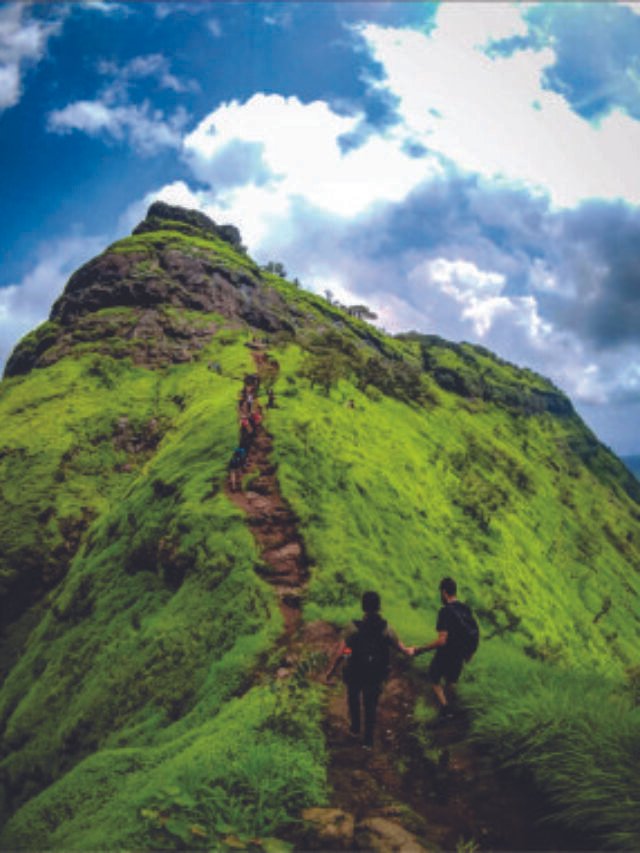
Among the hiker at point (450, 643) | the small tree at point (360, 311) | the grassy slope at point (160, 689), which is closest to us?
the grassy slope at point (160, 689)

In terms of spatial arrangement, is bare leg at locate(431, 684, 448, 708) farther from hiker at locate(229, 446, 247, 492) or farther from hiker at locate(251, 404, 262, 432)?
hiker at locate(251, 404, 262, 432)

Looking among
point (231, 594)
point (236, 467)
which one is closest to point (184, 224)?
point (236, 467)

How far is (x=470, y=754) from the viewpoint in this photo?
9141 millimetres

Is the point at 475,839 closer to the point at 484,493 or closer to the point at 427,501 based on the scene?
the point at 427,501

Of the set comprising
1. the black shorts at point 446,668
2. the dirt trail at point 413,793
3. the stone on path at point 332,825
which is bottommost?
the dirt trail at point 413,793

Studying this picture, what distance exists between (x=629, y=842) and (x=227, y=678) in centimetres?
875

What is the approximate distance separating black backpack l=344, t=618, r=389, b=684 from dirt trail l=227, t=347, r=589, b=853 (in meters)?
1.33

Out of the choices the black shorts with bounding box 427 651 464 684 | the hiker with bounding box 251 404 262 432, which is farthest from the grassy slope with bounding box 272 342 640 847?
the hiker with bounding box 251 404 262 432

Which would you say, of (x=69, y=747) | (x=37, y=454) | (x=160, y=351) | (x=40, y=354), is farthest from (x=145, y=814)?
(x=40, y=354)

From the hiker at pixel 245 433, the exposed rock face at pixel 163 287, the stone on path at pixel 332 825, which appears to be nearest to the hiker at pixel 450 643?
the stone on path at pixel 332 825

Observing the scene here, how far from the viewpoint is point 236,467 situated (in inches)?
913

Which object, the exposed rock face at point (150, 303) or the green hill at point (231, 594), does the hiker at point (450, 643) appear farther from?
the exposed rock face at point (150, 303)

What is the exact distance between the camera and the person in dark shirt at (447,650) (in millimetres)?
10523

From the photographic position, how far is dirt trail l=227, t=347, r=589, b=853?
7.00 meters
